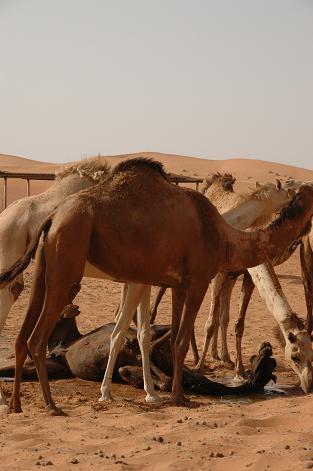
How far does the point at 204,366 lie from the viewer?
31.1 feet

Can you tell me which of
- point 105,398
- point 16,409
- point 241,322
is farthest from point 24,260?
point 241,322

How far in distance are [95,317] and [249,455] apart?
825 centimetres

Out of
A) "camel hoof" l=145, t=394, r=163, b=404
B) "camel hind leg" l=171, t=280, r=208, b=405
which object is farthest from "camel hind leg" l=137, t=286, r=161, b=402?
"camel hind leg" l=171, t=280, r=208, b=405

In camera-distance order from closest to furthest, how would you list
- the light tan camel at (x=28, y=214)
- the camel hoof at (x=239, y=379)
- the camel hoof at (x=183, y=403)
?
1. the camel hoof at (x=183, y=403)
2. the light tan camel at (x=28, y=214)
3. the camel hoof at (x=239, y=379)

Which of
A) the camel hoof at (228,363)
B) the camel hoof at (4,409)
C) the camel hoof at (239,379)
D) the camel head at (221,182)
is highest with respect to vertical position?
the camel head at (221,182)

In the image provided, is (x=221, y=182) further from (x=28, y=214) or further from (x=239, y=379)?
(x=28, y=214)

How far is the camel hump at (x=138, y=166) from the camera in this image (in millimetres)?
7367

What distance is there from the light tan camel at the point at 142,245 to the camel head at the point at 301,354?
2.96 feet

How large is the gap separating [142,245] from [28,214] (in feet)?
4.35

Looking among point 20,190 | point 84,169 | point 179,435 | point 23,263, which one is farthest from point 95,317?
point 20,190

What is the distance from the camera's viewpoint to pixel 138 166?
741cm

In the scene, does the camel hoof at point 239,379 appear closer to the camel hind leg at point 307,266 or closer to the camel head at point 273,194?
the camel head at point 273,194

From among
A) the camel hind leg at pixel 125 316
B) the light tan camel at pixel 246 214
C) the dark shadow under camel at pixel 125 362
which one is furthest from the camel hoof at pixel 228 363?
the camel hind leg at pixel 125 316

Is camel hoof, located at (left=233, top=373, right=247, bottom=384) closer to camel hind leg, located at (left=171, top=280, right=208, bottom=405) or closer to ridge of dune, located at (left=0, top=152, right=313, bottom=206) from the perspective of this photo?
camel hind leg, located at (left=171, top=280, right=208, bottom=405)
